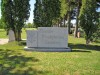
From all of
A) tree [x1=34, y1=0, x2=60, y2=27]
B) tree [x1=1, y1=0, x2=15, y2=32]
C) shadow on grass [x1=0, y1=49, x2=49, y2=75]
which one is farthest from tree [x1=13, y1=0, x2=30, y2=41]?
shadow on grass [x1=0, y1=49, x2=49, y2=75]

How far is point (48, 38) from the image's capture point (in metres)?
15.1

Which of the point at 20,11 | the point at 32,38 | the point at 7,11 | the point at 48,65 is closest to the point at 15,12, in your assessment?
the point at 20,11

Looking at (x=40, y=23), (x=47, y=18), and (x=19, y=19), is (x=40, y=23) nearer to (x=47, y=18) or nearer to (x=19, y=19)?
(x=47, y=18)

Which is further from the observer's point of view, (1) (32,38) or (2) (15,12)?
(2) (15,12)

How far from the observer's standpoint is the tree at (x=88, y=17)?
59.6 ft

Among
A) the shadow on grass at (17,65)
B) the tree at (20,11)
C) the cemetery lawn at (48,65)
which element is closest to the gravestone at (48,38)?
the shadow on grass at (17,65)

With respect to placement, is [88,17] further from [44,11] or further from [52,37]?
[52,37]

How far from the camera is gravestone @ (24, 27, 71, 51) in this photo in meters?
15.0

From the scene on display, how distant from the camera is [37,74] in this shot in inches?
346

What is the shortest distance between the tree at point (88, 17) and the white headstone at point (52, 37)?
4006mm

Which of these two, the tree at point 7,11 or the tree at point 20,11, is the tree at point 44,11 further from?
the tree at point 7,11

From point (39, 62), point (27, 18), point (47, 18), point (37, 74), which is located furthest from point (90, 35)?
point (37, 74)

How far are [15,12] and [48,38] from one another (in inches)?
225

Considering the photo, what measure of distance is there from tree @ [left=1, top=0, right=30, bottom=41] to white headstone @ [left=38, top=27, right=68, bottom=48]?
4.94 metres
